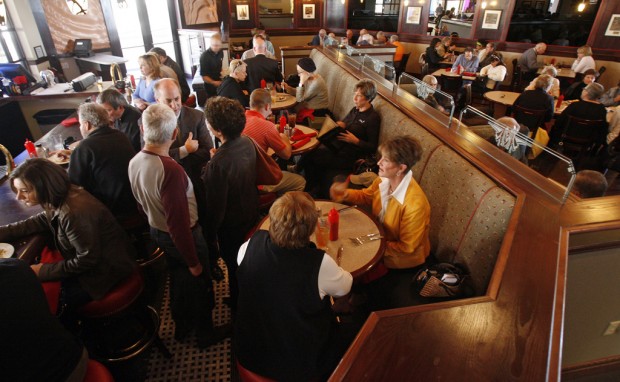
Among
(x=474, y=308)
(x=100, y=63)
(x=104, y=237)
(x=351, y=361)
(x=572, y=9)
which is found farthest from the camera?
(x=572, y=9)

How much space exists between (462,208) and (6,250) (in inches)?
115

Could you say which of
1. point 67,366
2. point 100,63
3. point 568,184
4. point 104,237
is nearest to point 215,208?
point 104,237

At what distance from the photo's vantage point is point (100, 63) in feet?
21.6

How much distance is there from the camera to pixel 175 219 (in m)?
2.15

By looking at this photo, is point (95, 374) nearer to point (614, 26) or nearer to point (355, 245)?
point (355, 245)

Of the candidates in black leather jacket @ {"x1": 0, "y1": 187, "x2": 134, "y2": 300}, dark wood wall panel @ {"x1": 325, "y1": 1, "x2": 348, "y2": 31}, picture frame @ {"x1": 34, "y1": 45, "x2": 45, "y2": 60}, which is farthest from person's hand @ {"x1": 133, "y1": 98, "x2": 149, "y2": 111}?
dark wood wall panel @ {"x1": 325, "y1": 1, "x2": 348, "y2": 31}

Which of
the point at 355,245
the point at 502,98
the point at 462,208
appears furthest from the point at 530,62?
the point at 355,245

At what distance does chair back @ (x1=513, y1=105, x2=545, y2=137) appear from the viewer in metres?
4.91

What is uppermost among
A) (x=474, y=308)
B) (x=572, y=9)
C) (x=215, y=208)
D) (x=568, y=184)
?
(x=572, y=9)

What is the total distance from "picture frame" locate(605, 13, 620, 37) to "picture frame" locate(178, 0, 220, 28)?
10.2m

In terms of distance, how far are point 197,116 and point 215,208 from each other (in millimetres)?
1332

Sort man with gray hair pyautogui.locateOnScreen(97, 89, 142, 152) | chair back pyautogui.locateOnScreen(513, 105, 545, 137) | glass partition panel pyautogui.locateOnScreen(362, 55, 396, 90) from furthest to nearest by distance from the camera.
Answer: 1. glass partition panel pyautogui.locateOnScreen(362, 55, 396, 90)
2. chair back pyautogui.locateOnScreen(513, 105, 545, 137)
3. man with gray hair pyautogui.locateOnScreen(97, 89, 142, 152)

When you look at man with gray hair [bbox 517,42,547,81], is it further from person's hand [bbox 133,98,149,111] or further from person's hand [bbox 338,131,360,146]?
person's hand [bbox 133,98,149,111]

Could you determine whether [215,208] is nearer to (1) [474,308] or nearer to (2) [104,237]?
(2) [104,237]
